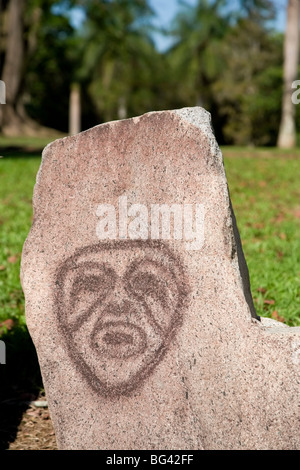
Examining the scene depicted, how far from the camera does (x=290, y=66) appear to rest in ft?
47.4

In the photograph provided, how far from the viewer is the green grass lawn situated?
4223mm

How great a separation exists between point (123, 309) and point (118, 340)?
134 millimetres

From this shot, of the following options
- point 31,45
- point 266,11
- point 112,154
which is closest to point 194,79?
point 266,11

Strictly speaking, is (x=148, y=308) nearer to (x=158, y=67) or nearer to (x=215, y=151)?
(x=215, y=151)

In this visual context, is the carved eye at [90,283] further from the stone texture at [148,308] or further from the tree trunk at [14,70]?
the tree trunk at [14,70]

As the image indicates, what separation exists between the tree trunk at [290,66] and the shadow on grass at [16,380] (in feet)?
40.2

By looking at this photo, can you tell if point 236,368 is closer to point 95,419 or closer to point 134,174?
point 95,419

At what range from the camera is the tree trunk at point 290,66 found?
45.1ft

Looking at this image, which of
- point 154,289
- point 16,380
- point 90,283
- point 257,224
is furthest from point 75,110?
point 154,289

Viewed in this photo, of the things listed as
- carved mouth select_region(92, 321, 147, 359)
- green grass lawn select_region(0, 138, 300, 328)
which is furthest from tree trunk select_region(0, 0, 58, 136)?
carved mouth select_region(92, 321, 147, 359)

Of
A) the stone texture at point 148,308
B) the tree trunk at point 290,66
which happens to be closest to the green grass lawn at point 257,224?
the stone texture at point 148,308

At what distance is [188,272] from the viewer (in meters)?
2.36

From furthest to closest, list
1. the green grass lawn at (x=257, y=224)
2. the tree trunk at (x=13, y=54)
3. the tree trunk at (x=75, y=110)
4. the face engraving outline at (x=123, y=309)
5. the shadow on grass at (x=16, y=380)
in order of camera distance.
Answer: the tree trunk at (x=75, y=110)
the tree trunk at (x=13, y=54)
the green grass lawn at (x=257, y=224)
the shadow on grass at (x=16, y=380)
the face engraving outline at (x=123, y=309)

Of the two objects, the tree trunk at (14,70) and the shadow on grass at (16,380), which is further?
the tree trunk at (14,70)
